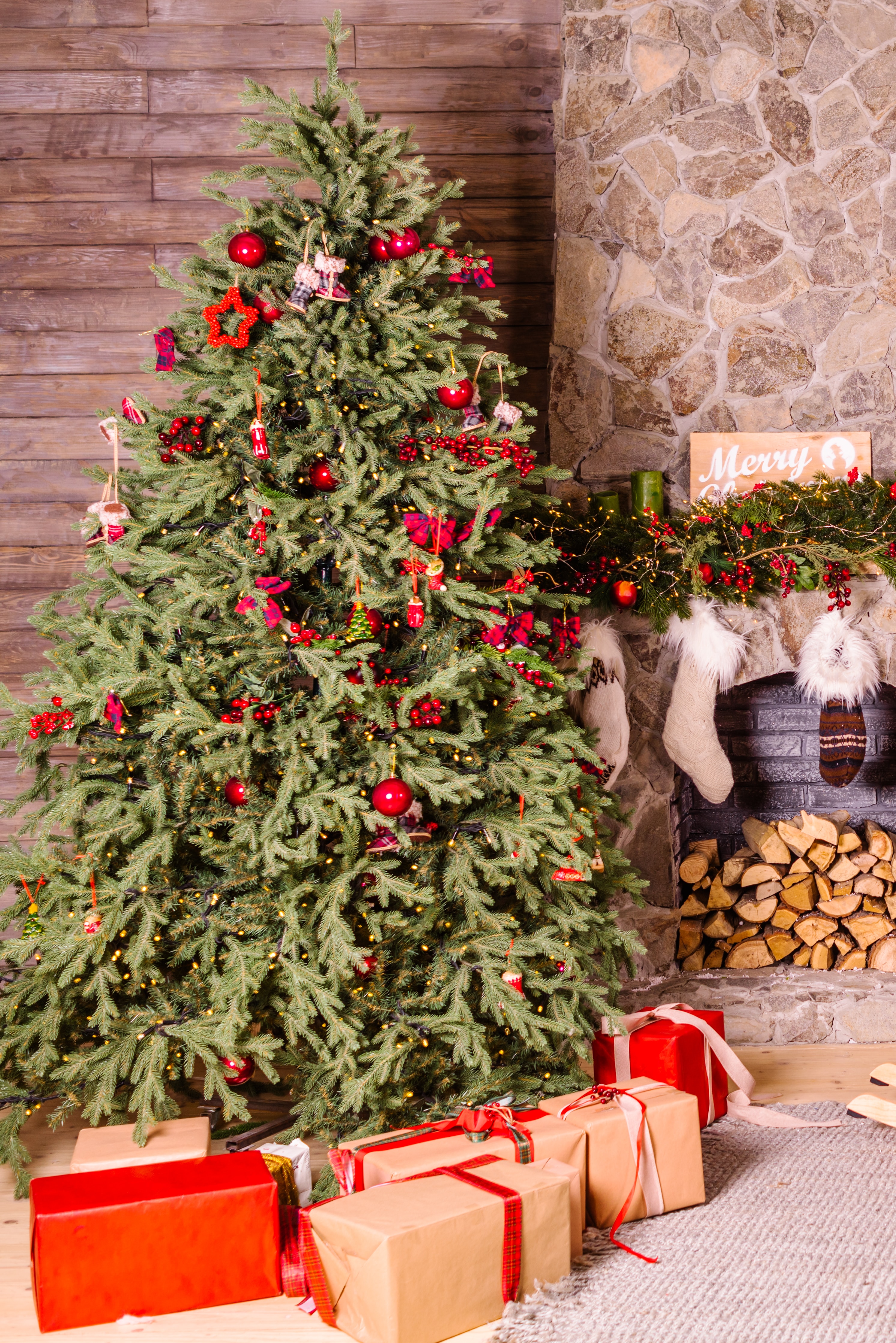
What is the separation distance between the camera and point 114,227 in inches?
113

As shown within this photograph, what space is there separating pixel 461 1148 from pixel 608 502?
5.48ft

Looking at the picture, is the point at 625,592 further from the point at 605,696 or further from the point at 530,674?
the point at 530,674

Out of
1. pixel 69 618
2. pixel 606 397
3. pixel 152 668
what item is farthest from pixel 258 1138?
pixel 606 397

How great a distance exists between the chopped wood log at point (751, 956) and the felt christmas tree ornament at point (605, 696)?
70 cm

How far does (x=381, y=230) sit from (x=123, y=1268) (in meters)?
1.96

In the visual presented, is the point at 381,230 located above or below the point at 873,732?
above

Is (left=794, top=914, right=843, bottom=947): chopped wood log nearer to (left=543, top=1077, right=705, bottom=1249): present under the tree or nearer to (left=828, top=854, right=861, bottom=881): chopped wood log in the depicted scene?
(left=828, top=854, right=861, bottom=881): chopped wood log

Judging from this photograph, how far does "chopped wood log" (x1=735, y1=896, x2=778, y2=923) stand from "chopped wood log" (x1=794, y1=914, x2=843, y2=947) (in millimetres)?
90

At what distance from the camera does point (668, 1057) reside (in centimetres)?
220

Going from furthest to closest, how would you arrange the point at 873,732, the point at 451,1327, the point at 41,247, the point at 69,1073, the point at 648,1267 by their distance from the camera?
the point at 873,732 → the point at 41,247 → the point at 69,1073 → the point at 648,1267 → the point at 451,1327

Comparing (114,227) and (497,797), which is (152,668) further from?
(114,227)

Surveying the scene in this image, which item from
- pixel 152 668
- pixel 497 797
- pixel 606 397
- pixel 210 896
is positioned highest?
pixel 606 397

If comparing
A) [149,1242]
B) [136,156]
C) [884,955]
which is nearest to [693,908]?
[884,955]

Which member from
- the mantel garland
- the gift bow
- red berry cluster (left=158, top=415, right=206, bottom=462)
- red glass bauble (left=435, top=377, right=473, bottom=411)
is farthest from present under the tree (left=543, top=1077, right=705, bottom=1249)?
red berry cluster (left=158, top=415, right=206, bottom=462)
